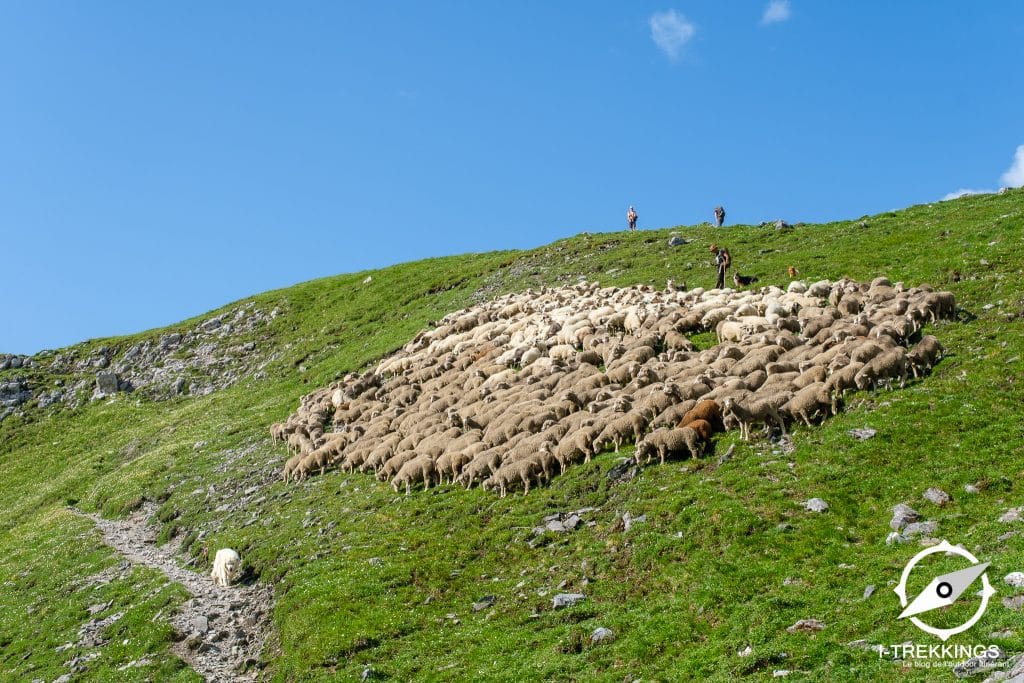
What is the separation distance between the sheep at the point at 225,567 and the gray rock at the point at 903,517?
2053 cm

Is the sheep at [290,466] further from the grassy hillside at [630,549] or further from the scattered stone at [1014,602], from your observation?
the scattered stone at [1014,602]

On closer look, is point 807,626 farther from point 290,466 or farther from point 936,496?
point 290,466

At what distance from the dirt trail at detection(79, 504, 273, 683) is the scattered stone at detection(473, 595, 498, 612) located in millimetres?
5922

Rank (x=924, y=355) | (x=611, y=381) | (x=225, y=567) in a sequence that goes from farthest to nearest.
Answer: (x=611, y=381), (x=225, y=567), (x=924, y=355)

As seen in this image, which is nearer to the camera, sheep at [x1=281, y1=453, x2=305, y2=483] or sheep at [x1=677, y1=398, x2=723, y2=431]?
sheep at [x1=677, y1=398, x2=723, y2=431]

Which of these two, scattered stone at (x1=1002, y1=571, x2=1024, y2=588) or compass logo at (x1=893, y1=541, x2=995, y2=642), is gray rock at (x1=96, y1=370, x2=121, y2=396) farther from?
scattered stone at (x1=1002, y1=571, x2=1024, y2=588)

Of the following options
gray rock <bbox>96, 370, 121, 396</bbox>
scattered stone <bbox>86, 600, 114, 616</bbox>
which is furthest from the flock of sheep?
gray rock <bbox>96, 370, 121, 396</bbox>

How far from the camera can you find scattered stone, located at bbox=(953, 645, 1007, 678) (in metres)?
11.4

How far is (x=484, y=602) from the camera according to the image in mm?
20297

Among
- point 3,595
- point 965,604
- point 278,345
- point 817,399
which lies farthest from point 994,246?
point 278,345

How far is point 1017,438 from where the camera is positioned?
62.4 feet

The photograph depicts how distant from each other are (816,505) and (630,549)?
466 cm

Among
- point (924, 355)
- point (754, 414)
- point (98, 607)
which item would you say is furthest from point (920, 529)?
point (98, 607)

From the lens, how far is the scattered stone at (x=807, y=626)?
47.1ft
